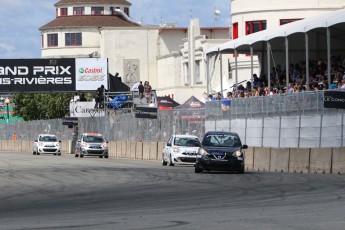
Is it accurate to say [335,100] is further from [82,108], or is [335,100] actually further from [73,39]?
[73,39]

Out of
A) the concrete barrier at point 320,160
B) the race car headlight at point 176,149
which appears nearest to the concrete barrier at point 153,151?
the race car headlight at point 176,149

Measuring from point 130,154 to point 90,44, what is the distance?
94.8m

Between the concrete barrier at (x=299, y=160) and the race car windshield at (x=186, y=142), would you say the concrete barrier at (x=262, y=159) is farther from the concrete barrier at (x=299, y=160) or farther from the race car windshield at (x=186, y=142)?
the race car windshield at (x=186, y=142)

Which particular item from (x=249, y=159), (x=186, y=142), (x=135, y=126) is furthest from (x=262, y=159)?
(x=135, y=126)

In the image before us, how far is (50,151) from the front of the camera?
238 feet

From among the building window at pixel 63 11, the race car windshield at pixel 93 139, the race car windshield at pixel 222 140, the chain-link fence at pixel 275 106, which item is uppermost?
the building window at pixel 63 11

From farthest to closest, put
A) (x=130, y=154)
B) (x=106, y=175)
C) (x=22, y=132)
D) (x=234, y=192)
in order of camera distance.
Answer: (x=22, y=132), (x=130, y=154), (x=106, y=175), (x=234, y=192)

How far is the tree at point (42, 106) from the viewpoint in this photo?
143000 millimetres

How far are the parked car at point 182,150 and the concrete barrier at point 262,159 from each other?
2798 millimetres

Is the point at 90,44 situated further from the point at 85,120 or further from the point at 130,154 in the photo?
the point at 130,154

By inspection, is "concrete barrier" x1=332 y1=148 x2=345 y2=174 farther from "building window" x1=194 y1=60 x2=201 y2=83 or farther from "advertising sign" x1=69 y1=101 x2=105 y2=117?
"building window" x1=194 y1=60 x2=201 y2=83

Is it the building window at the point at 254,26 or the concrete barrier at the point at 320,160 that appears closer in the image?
the concrete barrier at the point at 320,160

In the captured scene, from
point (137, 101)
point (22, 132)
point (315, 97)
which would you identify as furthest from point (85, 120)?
point (315, 97)

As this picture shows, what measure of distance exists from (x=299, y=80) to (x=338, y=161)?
946 centimetres
